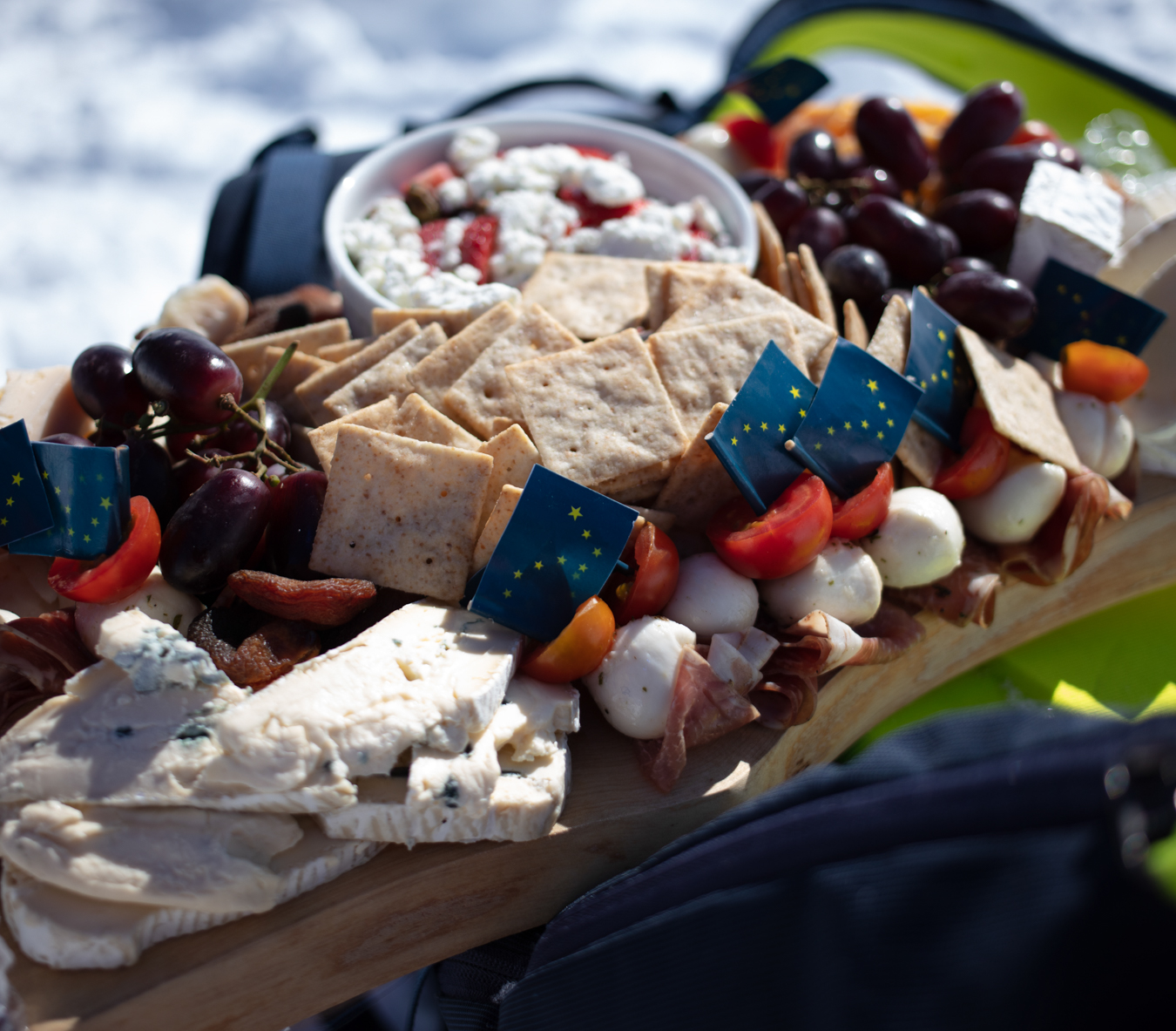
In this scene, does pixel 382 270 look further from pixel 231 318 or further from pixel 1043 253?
pixel 1043 253

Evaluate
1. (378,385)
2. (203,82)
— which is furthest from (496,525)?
(203,82)

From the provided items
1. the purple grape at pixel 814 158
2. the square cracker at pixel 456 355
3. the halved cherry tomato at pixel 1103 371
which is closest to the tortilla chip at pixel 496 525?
the square cracker at pixel 456 355

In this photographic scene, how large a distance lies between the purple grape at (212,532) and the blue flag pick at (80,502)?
2.3 inches

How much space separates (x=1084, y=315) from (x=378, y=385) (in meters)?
1.10

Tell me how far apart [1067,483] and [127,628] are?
120 cm

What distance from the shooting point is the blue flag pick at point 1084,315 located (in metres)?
1.31

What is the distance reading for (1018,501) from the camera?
115cm

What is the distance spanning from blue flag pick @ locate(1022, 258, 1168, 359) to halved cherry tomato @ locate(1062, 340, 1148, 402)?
3cm

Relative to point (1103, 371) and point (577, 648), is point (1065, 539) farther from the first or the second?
point (577, 648)

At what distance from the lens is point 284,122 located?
10.2ft

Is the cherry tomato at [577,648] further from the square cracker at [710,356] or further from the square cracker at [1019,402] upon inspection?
the square cracker at [1019,402]

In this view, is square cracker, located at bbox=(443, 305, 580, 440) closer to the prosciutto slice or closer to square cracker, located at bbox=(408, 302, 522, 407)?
square cracker, located at bbox=(408, 302, 522, 407)

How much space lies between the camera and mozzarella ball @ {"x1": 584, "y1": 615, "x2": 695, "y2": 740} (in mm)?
902

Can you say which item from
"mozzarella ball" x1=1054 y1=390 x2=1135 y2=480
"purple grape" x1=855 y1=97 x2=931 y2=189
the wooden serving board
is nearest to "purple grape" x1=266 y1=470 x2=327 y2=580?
the wooden serving board
